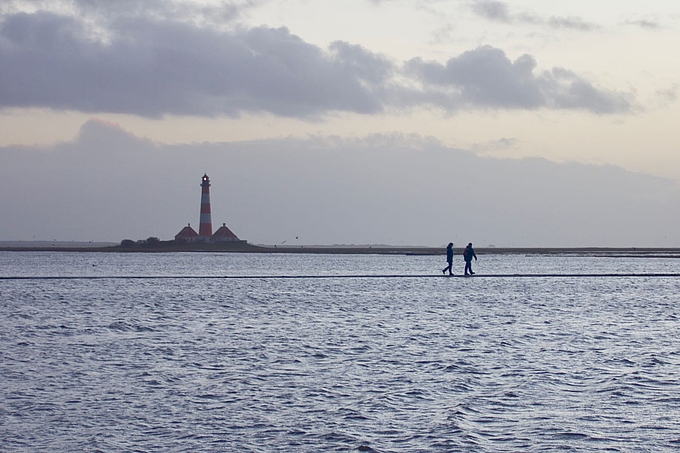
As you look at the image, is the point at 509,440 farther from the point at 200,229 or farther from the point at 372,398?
the point at 200,229

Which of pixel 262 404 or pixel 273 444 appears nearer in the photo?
pixel 273 444

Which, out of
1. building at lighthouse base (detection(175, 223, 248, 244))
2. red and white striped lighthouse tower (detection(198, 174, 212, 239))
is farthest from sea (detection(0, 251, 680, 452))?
building at lighthouse base (detection(175, 223, 248, 244))

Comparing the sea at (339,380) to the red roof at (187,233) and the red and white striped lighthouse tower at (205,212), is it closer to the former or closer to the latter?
the red and white striped lighthouse tower at (205,212)

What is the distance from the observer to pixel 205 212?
138250 mm

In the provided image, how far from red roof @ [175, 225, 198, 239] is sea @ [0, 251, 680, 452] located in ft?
414

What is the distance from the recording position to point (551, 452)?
33.4 ft

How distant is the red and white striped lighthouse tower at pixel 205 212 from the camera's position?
131 m

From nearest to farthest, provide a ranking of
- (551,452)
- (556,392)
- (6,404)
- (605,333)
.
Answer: (551,452) → (6,404) → (556,392) → (605,333)

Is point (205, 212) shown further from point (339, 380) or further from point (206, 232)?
point (339, 380)

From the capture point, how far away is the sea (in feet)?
36.2

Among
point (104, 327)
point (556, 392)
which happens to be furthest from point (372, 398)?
point (104, 327)

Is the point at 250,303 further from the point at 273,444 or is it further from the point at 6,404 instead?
the point at 273,444

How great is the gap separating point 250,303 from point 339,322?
30.6 feet

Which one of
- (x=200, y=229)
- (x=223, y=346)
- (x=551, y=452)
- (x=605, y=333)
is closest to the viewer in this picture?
(x=551, y=452)
